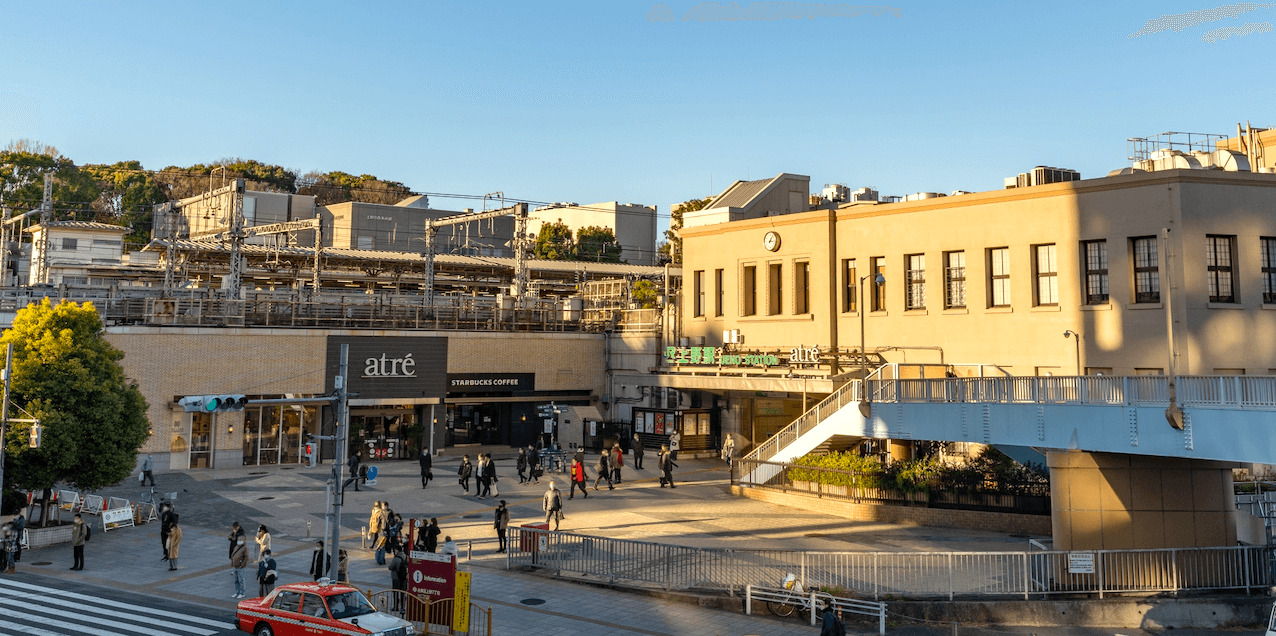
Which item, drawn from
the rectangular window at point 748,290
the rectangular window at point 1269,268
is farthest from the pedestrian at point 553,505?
the rectangular window at point 1269,268

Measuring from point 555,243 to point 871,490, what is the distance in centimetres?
7127

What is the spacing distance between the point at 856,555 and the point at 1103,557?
612 cm

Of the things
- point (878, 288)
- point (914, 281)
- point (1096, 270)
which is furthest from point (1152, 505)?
point (878, 288)

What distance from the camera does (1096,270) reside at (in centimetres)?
3456

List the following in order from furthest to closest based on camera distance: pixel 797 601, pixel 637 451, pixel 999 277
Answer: pixel 637 451
pixel 999 277
pixel 797 601

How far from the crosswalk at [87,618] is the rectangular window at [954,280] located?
31.3 metres

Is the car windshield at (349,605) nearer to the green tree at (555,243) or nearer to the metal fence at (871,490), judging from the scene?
the metal fence at (871,490)

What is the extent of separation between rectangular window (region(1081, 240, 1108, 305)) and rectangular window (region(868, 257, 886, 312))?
8.74 m

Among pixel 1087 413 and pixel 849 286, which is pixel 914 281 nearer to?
pixel 849 286

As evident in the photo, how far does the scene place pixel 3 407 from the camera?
79.7 feet

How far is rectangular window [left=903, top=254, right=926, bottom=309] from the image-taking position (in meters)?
39.8

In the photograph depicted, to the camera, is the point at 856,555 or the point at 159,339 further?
the point at 159,339

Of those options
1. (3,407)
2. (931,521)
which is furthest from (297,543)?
(931,521)

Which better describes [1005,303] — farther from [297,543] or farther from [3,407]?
[3,407]
